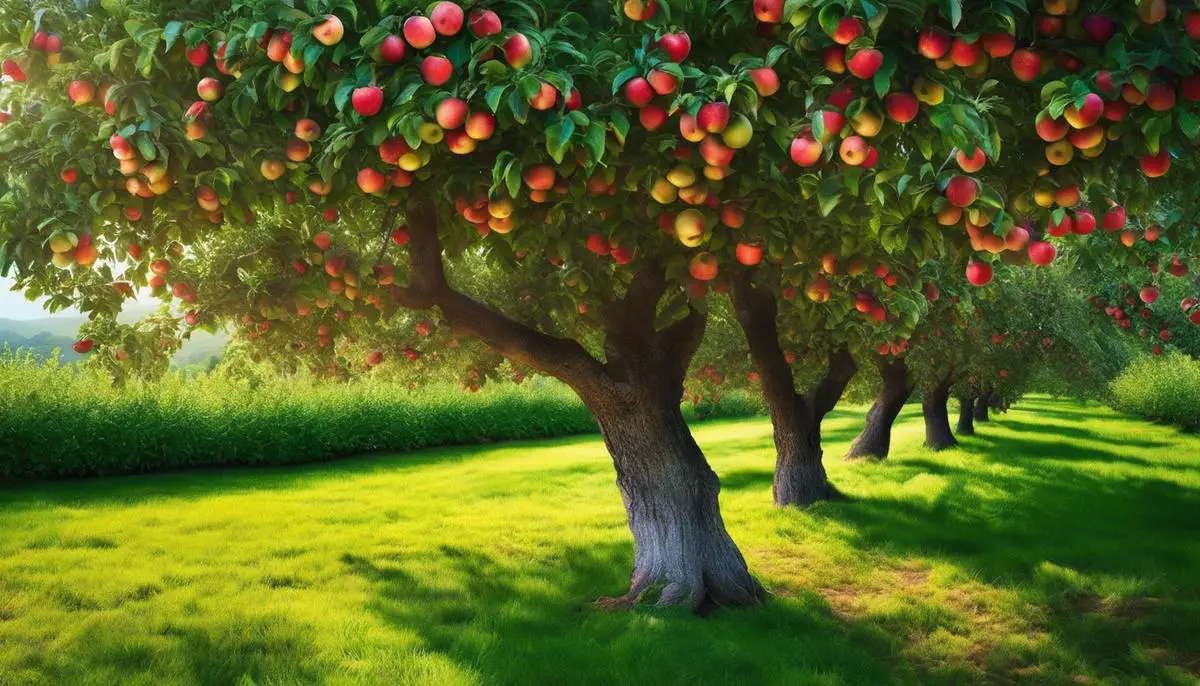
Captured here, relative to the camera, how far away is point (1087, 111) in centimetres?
386

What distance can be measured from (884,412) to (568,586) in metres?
15.0

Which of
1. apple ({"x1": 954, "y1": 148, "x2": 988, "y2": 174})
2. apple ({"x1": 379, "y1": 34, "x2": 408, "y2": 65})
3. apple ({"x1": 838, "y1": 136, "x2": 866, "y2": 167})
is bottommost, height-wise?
apple ({"x1": 954, "y1": 148, "x2": 988, "y2": 174})

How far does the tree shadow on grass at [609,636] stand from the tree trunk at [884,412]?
485 inches

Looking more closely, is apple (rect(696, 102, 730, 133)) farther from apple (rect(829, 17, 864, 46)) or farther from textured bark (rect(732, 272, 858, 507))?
textured bark (rect(732, 272, 858, 507))

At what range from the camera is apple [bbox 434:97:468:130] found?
3915 mm

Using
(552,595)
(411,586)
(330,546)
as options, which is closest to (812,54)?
(552,595)

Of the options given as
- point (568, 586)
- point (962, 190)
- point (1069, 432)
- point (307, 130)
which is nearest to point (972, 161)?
point (962, 190)

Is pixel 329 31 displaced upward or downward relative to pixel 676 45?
upward

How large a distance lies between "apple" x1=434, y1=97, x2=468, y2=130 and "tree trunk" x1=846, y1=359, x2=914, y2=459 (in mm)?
18498

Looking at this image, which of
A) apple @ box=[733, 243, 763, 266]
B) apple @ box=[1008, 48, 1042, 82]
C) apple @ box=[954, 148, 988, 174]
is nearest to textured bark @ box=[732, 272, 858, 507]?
apple @ box=[733, 243, 763, 266]

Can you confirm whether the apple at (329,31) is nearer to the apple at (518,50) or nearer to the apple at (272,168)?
the apple at (518,50)

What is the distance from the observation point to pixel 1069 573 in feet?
35.7

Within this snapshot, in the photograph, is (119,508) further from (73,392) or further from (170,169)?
(170,169)

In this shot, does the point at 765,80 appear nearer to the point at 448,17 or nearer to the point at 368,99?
the point at 448,17
